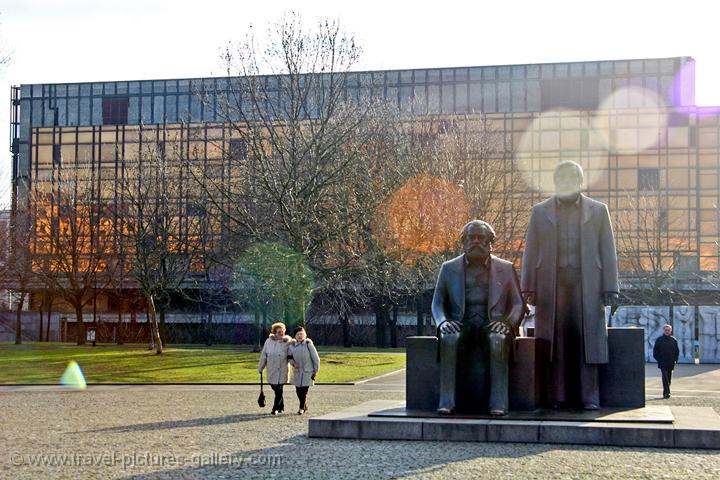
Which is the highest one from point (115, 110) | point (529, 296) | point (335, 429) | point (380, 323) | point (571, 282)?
point (115, 110)

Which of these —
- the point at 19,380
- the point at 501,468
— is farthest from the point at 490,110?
the point at 501,468

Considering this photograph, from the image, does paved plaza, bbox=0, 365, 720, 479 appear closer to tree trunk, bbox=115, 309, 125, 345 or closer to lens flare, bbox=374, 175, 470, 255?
lens flare, bbox=374, 175, 470, 255

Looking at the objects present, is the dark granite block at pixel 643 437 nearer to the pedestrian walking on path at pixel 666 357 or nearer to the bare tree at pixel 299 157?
the pedestrian walking on path at pixel 666 357

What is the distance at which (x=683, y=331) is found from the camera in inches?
1753

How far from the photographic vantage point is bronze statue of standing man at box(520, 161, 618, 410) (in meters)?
15.7

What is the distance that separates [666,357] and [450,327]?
1174 centimetres

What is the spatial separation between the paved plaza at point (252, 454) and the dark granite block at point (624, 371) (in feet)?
8.02

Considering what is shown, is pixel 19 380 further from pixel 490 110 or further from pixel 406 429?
pixel 490 110

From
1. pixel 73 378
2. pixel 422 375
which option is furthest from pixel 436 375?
pixel 73 378

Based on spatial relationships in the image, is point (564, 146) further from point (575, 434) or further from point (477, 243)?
point (575, 434)

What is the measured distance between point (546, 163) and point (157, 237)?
107 ft

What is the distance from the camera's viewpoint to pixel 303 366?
20203mm

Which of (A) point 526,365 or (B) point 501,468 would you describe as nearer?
(B) point 501,468

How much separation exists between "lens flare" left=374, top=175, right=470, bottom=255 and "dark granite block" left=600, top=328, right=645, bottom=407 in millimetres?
30769
